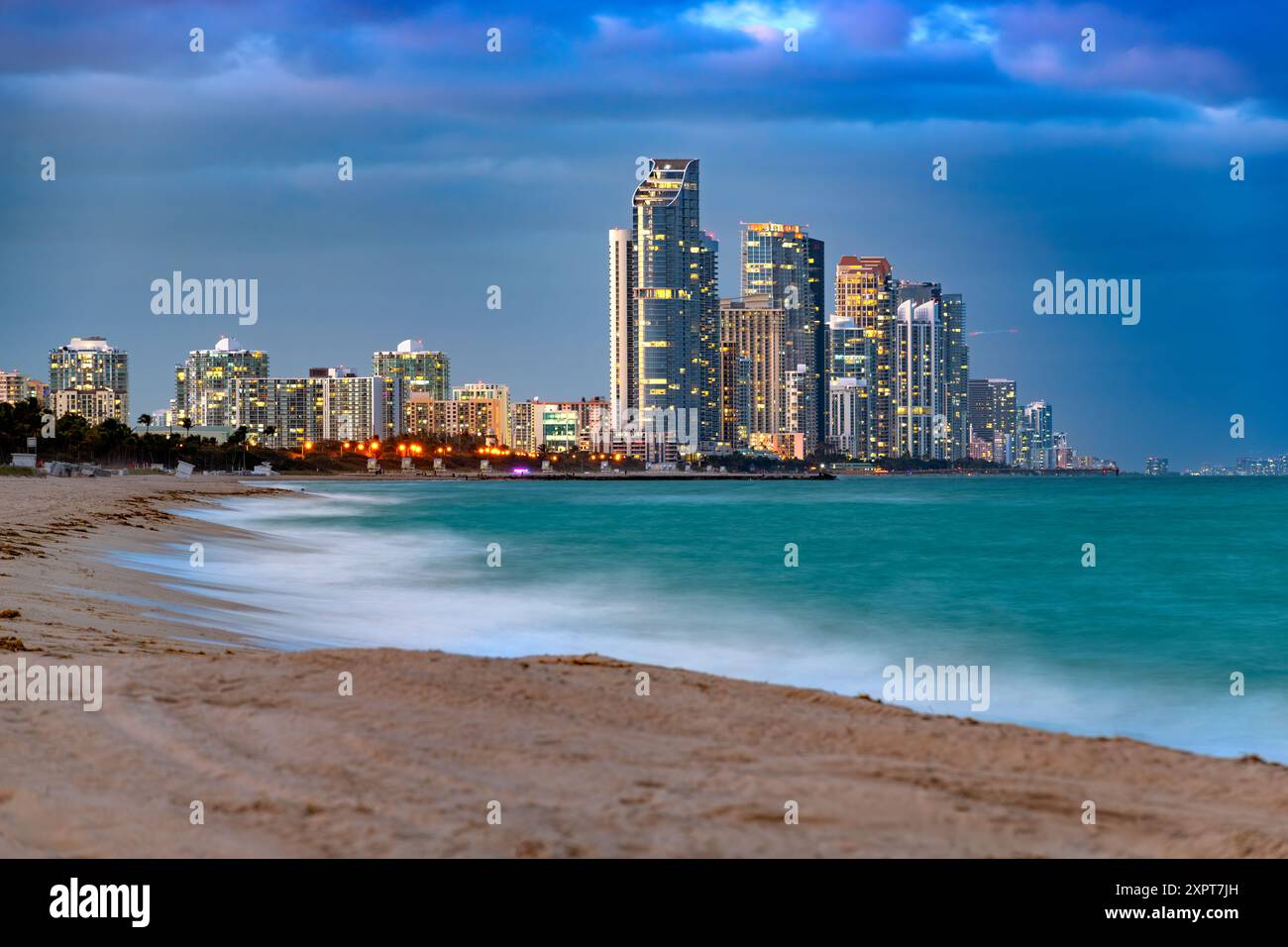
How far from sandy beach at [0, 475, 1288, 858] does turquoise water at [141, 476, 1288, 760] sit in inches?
245

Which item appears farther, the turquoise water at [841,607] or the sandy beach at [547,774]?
the turquoise water at [841,607]

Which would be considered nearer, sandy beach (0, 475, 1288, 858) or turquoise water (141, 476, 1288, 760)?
sandy beach (0, 475, 1288, 858)

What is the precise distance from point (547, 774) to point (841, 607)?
24.5 metres

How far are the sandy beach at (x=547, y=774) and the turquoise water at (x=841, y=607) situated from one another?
6.22m

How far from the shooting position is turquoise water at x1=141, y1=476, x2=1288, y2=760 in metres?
19.8

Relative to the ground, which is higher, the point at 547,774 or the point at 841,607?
the point at 547,774

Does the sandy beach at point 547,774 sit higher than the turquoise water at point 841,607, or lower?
higher

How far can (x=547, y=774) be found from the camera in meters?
8.35

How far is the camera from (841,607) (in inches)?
1259

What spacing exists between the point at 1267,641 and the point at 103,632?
25900 millimetres

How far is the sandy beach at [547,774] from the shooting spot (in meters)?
6.99

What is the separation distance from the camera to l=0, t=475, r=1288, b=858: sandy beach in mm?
6992

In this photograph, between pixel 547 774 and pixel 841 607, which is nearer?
pixel 547 774

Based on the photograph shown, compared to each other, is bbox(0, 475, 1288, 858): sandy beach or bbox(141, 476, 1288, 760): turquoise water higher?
bbox(0, 475, 1288, 858): sandy beach
